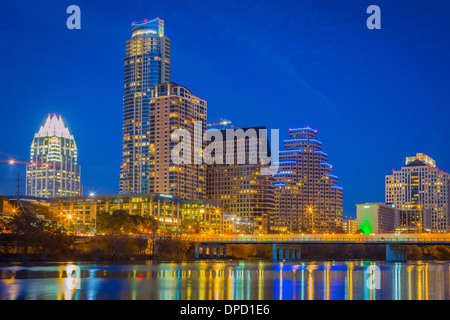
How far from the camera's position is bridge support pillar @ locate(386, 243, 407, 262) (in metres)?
172

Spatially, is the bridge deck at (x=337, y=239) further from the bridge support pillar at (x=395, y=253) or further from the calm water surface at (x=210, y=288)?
the calm water surface at (x=210, y=288)

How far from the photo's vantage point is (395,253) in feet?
585

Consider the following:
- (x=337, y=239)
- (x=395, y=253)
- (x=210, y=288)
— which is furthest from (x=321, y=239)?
(x=210, y=288)

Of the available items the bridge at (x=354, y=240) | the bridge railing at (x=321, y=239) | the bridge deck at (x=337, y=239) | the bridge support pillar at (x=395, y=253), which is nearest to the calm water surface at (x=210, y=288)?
the bridge deck at (x=337, y=239)

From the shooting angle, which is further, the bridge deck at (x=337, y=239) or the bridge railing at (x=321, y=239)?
the bridge railing at (x=321, y=239)

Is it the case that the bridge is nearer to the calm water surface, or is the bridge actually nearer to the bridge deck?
the bridge deck

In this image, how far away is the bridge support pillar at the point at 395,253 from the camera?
171625 mm

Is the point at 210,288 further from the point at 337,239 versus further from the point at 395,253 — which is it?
the point at 395,253
